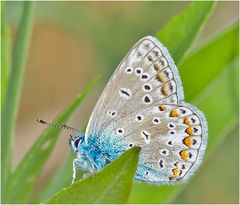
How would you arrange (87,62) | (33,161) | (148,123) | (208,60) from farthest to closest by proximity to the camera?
(87,62), (208,60), (148,123), (33,161)

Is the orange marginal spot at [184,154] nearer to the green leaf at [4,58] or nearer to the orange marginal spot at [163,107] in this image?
the orange marginal spot at [163,107]

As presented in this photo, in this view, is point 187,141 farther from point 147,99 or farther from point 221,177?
point 221,177

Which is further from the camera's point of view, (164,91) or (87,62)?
(87,62)

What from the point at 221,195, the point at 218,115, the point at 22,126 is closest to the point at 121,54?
the point at 22,126

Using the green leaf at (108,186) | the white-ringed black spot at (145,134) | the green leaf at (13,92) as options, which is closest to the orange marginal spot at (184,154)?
the white-ringed black spot at (145,134)

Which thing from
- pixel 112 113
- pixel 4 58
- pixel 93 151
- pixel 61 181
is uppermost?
pixel 4 58

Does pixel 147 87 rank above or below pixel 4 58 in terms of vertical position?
below

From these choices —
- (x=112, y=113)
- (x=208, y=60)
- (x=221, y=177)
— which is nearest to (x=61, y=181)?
(x=112, y=113)
